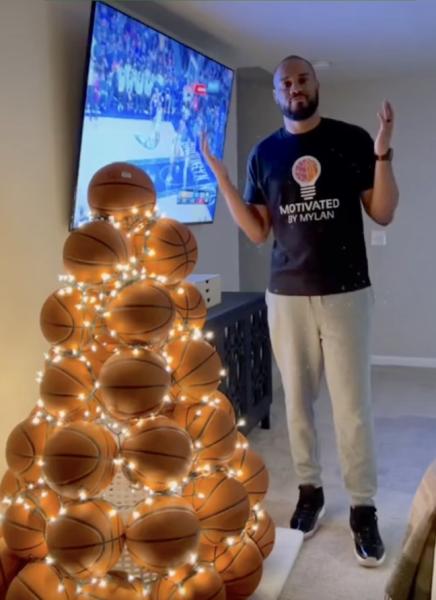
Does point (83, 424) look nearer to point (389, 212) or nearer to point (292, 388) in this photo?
point (292, 388)

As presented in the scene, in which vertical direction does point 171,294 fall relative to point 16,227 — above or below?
below

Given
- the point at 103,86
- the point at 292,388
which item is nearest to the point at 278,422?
the point at 292,388

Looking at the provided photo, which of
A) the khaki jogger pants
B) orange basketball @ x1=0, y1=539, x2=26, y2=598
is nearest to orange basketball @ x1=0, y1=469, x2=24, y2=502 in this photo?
orange basketball @ x1=0, y1=539, x2=26, y2=598

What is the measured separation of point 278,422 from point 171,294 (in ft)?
6.25

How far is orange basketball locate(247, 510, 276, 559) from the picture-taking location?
1.92m

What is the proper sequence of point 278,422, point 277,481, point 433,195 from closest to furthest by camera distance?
point 277,481
point 278,422
point 433,195

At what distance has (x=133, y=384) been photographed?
1546mm

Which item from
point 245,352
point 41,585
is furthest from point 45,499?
point 245,352

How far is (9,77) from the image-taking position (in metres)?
2.11

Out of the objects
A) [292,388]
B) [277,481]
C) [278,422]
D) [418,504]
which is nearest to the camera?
[418,504]

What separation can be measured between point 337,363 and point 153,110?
4.37 ft

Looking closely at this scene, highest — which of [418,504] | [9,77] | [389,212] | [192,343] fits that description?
[9,77]

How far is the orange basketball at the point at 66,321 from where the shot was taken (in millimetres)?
1708

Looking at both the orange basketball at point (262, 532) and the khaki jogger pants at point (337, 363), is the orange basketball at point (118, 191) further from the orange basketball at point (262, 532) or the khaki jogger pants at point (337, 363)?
the orange basketball at point (262, 532)
